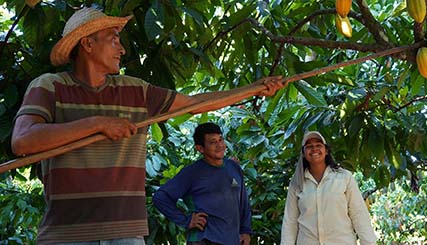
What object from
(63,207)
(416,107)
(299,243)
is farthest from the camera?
(416,107)

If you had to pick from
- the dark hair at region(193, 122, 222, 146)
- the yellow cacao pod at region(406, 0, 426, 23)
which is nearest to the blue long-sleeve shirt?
the dark hair at region(193, 122, 222, 146)

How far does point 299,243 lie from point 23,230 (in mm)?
2073

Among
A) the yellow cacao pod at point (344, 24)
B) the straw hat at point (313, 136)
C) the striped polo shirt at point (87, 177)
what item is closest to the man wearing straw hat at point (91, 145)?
the striped polo shirt at point (87, 177)

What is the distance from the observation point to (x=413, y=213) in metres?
7.43

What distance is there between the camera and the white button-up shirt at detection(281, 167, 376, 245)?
2.98m

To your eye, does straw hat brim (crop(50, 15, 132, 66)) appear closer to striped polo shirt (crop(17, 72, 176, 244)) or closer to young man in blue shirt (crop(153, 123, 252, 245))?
striped polo shirt (crop(17, 72, 176, 244))

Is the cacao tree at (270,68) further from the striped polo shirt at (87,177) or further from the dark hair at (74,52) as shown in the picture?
the striped polo shirt at (87,177)

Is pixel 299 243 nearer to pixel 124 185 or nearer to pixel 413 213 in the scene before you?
pixel 124 185

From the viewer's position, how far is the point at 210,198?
3.13m

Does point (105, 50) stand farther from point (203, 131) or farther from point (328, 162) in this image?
point (328, 162)

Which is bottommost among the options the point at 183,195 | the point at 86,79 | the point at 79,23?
the point at 183,195

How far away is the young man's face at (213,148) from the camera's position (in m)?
3.18

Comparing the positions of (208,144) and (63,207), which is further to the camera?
(208,144)

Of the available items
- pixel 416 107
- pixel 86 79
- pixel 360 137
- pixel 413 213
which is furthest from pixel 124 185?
pixel 413 213
